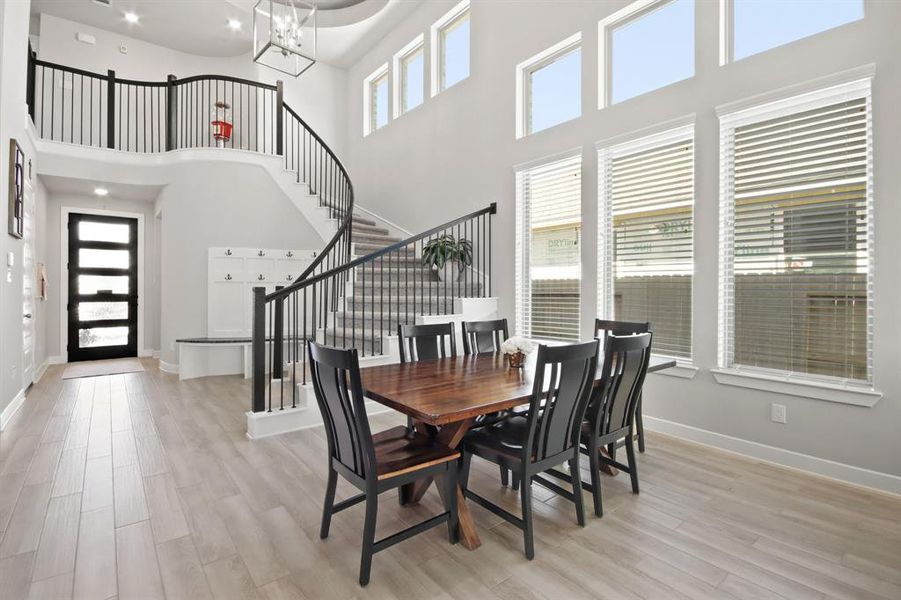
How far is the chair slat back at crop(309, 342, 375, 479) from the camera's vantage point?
1.80 metres

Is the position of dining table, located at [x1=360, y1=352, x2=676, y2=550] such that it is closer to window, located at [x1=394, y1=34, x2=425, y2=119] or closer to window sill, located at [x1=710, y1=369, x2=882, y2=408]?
window sill, located at [x1=710, y1=369, x2=882, y2=408]

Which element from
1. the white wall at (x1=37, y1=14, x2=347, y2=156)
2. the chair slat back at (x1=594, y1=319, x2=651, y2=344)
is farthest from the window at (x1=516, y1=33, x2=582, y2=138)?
the white wall at (x1=37, y1=14, x2=347, y2=156)

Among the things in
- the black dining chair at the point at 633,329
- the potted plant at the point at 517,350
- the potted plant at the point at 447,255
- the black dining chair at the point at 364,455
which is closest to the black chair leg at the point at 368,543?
the black dining chair at the point at 364,455

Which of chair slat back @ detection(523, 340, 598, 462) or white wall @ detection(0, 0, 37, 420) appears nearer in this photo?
chair slat back @ detection(523, 340, 598, 462)

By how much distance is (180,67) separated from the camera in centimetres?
793

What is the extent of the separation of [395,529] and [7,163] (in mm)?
4514

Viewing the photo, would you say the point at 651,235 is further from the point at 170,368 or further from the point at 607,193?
the point at 170,368

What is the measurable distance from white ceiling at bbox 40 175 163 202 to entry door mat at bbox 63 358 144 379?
2.55m

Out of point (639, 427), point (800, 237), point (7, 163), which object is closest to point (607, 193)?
point (800, 237)

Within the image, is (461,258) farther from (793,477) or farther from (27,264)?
(27,264)

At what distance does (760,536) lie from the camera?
7.38 feet

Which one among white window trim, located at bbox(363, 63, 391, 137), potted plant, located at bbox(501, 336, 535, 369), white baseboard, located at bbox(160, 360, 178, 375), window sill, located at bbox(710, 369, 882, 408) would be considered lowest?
white baseboard, located at bbox(160, 360, 178, 375)

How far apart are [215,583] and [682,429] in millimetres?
3313

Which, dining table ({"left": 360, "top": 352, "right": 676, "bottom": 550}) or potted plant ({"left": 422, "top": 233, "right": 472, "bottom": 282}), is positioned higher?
potted plant ({"left": 422, "top": 233, "right": 472, "bottom": 282})
